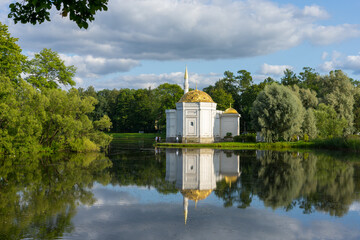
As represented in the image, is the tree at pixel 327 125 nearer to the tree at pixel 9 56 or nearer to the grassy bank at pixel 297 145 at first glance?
the grassy bank at pixel 297 145

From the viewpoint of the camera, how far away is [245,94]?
72312 mm

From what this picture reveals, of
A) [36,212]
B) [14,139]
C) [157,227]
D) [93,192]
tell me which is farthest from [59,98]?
[157,227]

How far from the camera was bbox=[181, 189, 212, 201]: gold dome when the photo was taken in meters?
13.0

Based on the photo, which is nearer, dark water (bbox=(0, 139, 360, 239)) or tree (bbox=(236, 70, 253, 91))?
dark water (bbox=(0, 139, 360, 239))

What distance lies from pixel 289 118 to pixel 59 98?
27.3m

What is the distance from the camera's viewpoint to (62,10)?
751 centimetres

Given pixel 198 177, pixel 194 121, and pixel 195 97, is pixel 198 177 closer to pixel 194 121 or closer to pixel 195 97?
pixel 194 121

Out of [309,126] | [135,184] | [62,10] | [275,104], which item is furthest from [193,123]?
[62,10]

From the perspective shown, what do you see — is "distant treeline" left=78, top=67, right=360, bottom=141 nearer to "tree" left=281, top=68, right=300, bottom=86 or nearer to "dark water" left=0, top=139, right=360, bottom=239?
"tree" left=281, top=68, right=300, bottom=86

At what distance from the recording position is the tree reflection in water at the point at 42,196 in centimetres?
901

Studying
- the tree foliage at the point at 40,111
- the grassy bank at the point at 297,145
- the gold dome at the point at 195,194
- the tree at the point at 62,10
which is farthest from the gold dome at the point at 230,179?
the grassy bank at the point at 297,145

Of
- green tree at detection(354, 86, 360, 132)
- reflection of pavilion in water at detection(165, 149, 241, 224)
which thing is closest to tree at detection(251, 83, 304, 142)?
green tree at detection(354, 86, 360, 132)

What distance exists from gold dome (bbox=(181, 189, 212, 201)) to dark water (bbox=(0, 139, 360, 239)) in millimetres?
37

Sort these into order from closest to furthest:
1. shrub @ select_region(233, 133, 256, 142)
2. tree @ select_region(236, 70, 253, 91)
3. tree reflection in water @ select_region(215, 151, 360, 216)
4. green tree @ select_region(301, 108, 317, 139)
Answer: tree reflection in water @ select_region(215, 151, 360, 216) → green tree @ select_region(301, 108, 317, 139) → shrub @ select_region(233, 133, 256, 142) → tree @ select_region(236, 70, 253, 91)
